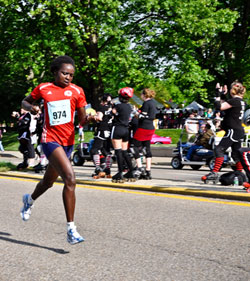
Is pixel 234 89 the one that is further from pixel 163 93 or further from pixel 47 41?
pixel 163 93

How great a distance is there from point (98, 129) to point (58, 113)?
6.87m

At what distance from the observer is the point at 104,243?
17.0ft

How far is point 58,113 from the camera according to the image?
214 inches

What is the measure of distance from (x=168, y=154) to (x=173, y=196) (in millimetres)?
16432

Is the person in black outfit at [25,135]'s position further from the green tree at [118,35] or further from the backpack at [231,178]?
the green tree at [118,35]

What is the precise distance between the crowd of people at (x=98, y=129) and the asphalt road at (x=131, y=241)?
38 cm

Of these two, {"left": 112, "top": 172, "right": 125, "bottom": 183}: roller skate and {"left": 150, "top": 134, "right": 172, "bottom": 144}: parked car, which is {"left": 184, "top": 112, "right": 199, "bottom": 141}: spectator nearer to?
{"left": 112, "top": 172, "right": 125, "bottom": 183}: roller skate

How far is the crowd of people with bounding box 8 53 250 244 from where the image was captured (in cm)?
539

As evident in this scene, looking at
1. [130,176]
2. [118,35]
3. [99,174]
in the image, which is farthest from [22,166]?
[118,35]

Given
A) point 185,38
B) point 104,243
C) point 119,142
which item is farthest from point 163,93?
point 104,243

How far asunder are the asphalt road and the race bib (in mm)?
1195

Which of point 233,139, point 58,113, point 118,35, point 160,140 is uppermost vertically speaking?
point 118,35

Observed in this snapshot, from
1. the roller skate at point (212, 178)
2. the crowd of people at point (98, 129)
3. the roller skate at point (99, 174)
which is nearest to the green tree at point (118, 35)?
the crowd of people at point (98, 129)

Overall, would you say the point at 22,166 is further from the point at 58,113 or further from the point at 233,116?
the point at 58,113
